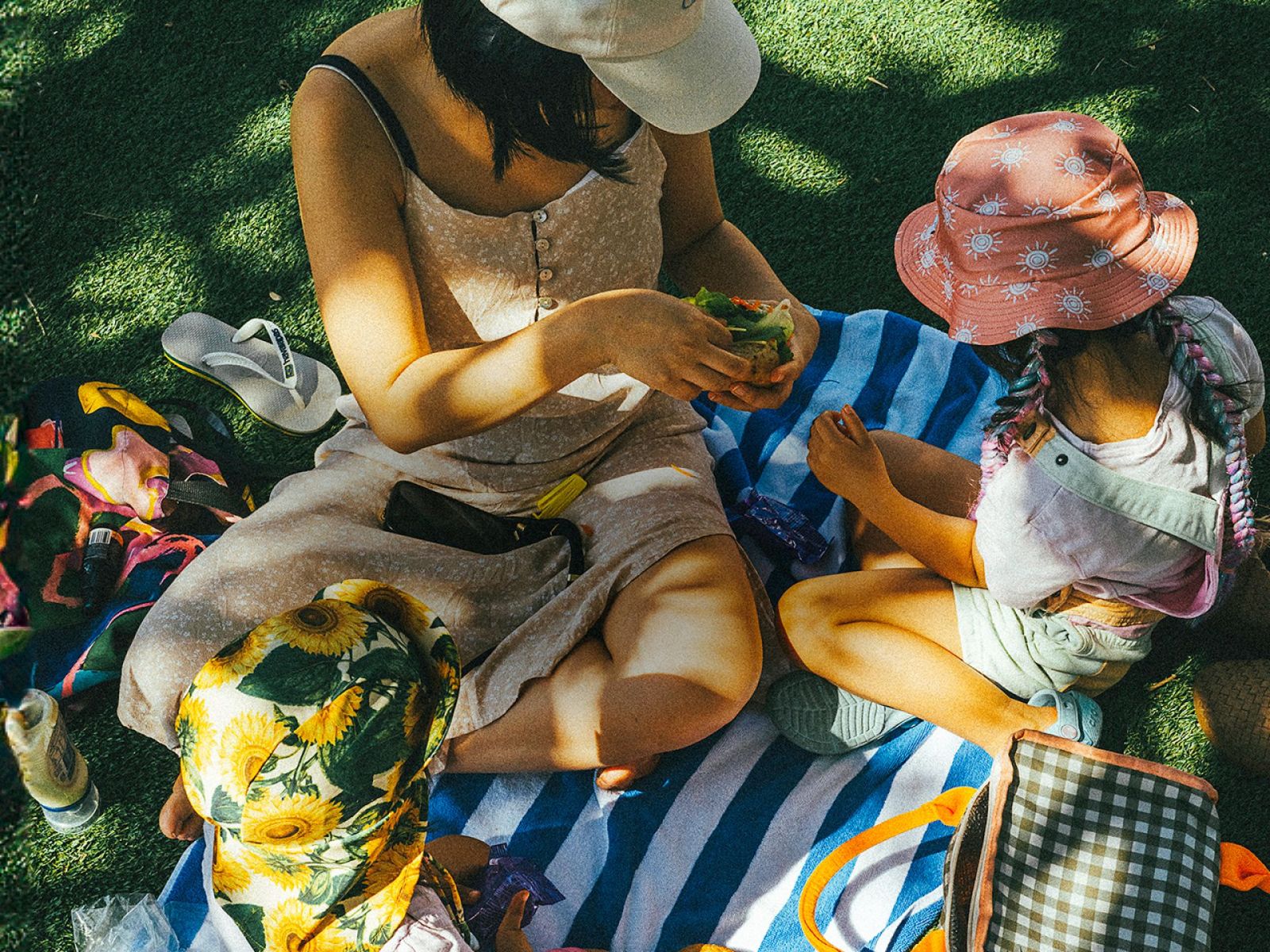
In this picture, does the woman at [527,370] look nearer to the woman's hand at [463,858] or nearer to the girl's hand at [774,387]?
the girl's hand at [774,387]

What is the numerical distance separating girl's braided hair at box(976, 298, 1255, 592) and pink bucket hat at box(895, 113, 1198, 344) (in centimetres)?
7

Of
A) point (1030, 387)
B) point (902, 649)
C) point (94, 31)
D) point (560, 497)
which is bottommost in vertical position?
point (902, 649)

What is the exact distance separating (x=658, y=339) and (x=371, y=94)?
74 cm

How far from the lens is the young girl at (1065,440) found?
1909 mm

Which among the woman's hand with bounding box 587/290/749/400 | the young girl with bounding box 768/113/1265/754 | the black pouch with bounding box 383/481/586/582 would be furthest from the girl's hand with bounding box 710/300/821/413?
the black pouch with bounding box 383/481/586/582

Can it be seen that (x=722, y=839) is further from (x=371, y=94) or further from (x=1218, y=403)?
(x=371, y=94)

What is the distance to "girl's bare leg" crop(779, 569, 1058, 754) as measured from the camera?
2369 millimetres

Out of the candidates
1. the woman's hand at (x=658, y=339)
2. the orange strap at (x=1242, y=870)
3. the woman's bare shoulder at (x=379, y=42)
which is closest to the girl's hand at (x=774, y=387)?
the woman's hand at (x=658, y=339)

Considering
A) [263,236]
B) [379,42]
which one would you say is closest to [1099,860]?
[379,42]

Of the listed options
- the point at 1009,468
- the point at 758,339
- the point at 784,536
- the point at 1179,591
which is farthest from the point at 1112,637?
the point at 758,339

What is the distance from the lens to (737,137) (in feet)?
11.7

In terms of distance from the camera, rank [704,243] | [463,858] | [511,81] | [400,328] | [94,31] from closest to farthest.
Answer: [511,81]
[400,328]
[463,858]
[704,243]
[94,31]

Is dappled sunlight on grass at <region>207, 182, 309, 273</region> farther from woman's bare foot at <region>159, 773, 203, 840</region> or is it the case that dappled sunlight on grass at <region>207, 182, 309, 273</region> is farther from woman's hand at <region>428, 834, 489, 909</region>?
woman's hand at <region>428, 834, 489, 909</region>

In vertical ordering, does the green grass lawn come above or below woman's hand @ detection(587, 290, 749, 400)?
below
